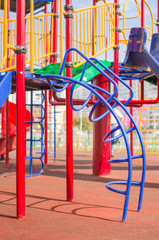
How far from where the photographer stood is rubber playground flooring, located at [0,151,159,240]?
328cm

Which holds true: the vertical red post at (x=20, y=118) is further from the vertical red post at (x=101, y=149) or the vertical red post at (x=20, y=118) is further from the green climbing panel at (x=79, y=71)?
the vertical red post at (x=101, y=149)

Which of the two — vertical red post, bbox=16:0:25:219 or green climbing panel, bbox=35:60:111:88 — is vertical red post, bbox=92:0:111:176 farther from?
vertical red post, bbox=16:0:25:219

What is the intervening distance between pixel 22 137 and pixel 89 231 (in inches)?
50.6

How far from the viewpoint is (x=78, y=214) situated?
4086mm

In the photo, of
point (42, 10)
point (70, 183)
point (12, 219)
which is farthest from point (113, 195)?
point (42, 10)

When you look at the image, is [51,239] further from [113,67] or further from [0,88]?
[113,67]

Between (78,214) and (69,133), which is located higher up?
(69,133)

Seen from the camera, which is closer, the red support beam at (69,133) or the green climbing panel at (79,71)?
the red support beam at (69,133)

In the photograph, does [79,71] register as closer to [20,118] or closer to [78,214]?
[20,118]

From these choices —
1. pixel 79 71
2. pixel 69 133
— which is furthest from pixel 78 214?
pixel 79 71

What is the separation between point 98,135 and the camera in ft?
23.8

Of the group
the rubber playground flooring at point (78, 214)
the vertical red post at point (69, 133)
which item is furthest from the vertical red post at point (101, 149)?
the vertical red post at point (69, 133)

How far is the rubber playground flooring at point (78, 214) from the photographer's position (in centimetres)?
328

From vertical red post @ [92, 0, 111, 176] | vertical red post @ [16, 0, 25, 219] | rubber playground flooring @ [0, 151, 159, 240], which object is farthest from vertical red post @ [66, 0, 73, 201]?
vertical red post @ [92, 0, 111, 176]
